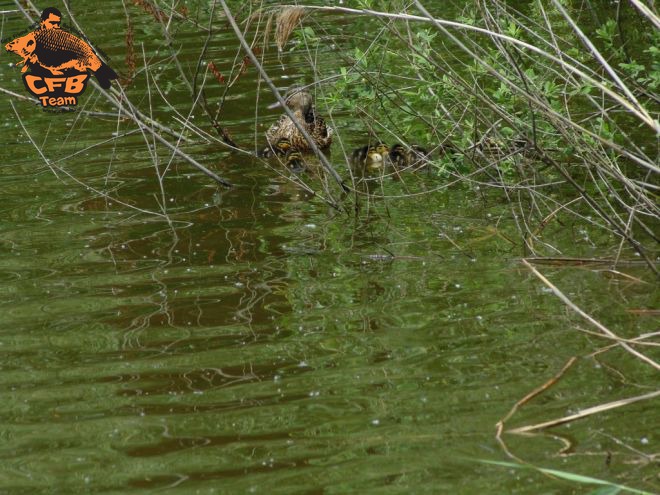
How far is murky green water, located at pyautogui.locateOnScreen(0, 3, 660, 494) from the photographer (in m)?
4.57

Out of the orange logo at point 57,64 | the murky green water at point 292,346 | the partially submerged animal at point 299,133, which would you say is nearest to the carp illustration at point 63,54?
the orange logo at point 57,64

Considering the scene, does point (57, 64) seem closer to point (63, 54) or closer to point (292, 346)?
point (63, 54)

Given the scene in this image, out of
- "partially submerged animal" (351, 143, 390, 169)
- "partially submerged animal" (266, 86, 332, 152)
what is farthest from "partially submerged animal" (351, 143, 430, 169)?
"partially submerged animal" (266, 86, 332, 152)

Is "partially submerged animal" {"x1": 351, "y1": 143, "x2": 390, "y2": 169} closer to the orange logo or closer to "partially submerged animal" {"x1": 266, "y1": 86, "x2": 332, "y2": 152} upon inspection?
"partially submerged animal" {"x1": 266, "y1": 86, "x2": 332, "y2": 152}

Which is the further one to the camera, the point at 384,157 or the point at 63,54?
the point at 63,54

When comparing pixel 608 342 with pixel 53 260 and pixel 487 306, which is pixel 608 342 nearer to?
pixel 487 306

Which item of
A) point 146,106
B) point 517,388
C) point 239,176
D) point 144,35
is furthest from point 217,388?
point 144,35

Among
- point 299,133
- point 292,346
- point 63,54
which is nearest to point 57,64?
point 63,54

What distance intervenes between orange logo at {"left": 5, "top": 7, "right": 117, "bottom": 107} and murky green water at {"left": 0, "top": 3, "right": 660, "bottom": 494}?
1104 millimetres

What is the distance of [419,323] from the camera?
5.95 m

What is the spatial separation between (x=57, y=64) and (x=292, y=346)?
15.1 feet

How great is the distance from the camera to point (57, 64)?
31.0ft

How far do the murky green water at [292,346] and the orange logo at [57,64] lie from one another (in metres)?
1.10

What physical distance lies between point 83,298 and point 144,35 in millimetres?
8276
